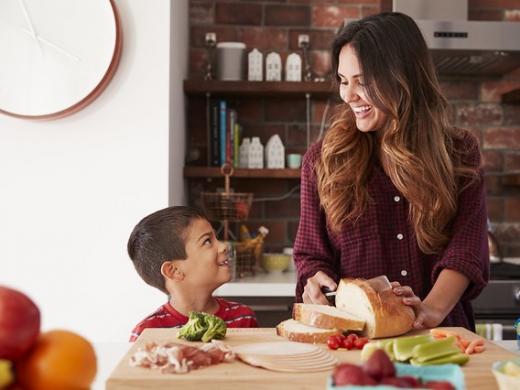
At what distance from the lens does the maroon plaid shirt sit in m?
1.64

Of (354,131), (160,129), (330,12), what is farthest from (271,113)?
(354,131)

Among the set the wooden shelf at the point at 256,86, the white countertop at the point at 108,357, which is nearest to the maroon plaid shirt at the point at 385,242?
the white countertop at the point at 108,357

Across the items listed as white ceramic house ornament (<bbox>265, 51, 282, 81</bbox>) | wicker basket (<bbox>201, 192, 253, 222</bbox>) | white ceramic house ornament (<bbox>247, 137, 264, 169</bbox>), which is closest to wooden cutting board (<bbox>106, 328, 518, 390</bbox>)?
wicker basket (<bbox>201, 192, 253, 222</bbox>)

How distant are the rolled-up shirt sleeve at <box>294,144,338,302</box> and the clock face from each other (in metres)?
0.95

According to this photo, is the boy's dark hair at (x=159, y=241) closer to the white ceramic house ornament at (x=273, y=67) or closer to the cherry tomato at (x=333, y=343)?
the cherry tomato at (x=333, y=343)

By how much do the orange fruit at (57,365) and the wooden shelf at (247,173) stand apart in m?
2.15

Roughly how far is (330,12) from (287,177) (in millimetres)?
853

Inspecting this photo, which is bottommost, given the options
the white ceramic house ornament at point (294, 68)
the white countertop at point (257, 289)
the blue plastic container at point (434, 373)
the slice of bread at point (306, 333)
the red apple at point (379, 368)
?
the white countertop at point (257, 289)

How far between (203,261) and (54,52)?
107 cm

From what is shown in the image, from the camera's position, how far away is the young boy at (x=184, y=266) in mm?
1670

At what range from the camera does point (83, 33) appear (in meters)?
2.30

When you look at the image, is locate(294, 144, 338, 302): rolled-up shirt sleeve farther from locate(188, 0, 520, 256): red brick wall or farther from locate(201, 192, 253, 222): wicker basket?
locate(188, 0, 520, 256): red brick wall

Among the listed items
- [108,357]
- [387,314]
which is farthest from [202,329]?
[387,314]

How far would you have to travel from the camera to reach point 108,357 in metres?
1.31
